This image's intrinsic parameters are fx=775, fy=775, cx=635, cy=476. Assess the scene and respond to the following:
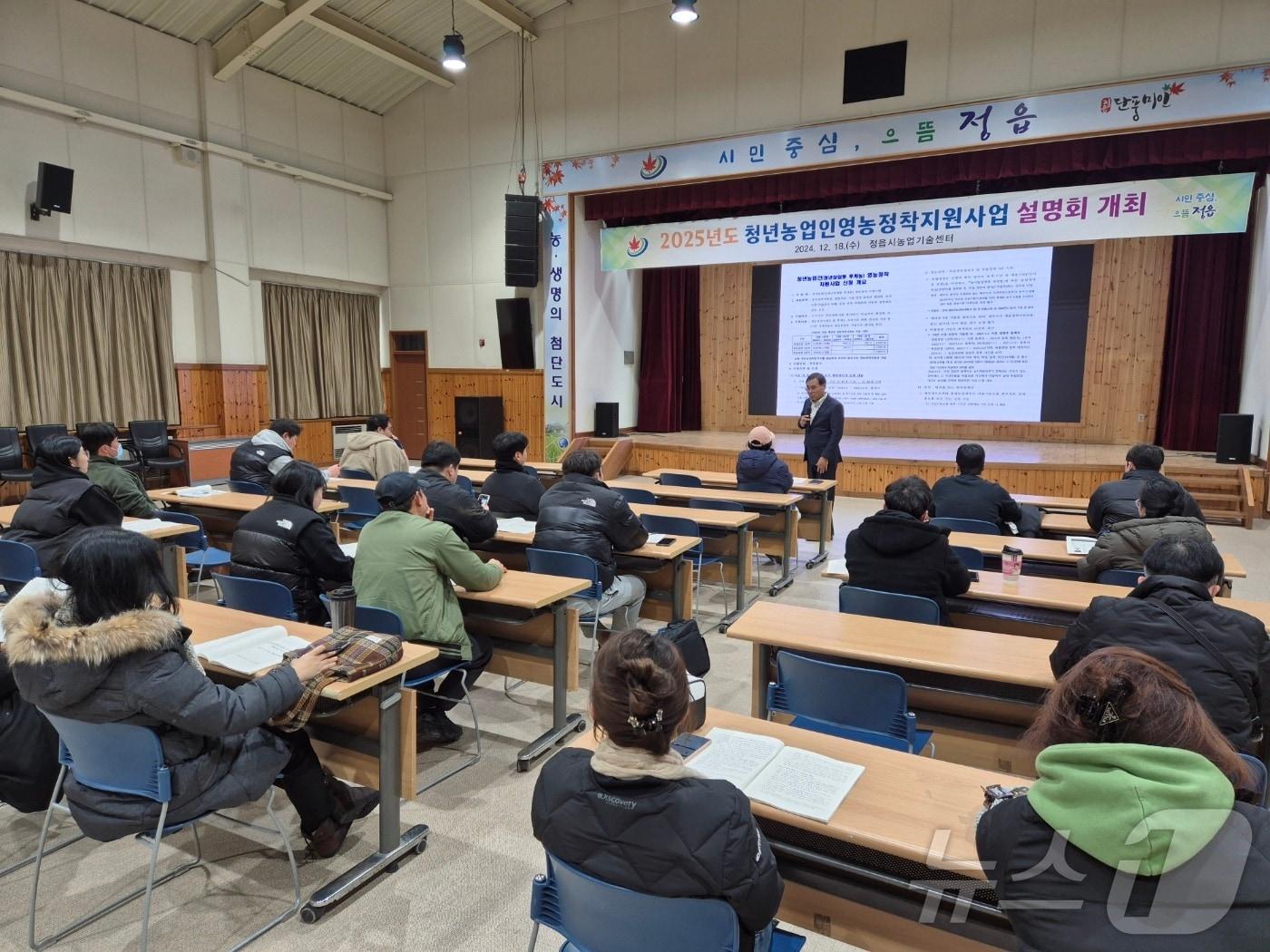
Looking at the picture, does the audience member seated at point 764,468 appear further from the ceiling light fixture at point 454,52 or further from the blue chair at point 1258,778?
the ceiling light fixture at point 454,52

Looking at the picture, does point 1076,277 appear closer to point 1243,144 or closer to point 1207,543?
point 1243,144

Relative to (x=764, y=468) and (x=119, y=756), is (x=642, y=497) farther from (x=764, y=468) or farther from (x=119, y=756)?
(x=119, y=756)

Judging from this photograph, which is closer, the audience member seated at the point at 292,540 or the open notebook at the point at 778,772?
the open notebook at the point at 778,772

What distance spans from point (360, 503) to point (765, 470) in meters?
3.02

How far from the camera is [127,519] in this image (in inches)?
179

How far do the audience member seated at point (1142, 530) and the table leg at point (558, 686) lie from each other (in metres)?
2.37

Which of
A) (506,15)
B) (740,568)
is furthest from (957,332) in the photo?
(506,15)

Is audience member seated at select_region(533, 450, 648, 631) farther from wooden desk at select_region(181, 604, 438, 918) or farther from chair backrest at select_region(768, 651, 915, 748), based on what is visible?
chair backrest at select_region(768, 651, 915, 748)

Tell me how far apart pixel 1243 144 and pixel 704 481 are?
5.97 metres

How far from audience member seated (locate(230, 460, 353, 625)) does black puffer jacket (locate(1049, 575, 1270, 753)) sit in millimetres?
2790

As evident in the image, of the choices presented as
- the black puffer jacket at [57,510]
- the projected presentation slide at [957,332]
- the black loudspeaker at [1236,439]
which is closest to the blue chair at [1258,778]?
the black puffer jacket at [57,510]

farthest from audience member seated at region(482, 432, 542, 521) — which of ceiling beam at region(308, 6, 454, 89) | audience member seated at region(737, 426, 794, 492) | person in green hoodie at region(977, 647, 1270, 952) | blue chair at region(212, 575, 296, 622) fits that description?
ceiling beam at region(308, 6, 454, 89)

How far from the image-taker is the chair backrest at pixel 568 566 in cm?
359

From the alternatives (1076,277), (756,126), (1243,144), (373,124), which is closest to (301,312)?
(373,124)
